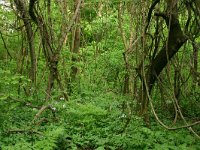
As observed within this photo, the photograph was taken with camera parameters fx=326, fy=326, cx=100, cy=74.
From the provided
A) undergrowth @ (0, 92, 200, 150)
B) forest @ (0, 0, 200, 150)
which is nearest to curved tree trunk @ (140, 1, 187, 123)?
forest @ (0, 0, 200, 150)

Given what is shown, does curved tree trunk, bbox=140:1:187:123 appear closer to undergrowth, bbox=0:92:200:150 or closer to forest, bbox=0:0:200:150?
forest, bbox=0:0:200:150

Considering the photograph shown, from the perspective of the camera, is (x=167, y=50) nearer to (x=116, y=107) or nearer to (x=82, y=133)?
(x=82, y=133)

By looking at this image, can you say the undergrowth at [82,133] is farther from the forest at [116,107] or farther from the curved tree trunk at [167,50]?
the curved tree trunk at [167,50]

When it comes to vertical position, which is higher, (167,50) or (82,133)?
(167,50)

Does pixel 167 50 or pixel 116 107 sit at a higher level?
pixel 167 50

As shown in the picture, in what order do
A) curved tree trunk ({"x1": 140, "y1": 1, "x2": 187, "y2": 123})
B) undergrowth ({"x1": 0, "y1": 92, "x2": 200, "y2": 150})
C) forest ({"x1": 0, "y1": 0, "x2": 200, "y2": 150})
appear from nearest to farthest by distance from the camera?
undergrowth ({"x1": 0, "y1": 92, "x2": 200, "y2": 150}) → forest ({"x1": 0, "y1": 0, "x2": 200, "y2": 150}) → curved tree trunk ({"x1": 140, "y1": 1, "x2": 187, "y2": 123})

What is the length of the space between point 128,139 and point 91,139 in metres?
A: 0.58

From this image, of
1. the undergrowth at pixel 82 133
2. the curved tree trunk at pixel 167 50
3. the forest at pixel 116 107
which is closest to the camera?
the undergrowth at pixel 82 133

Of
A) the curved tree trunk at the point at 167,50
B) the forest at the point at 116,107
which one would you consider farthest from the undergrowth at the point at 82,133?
the curved tree trunk at the point at 167,50

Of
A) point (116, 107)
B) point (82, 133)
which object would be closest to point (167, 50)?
point (82, 133)

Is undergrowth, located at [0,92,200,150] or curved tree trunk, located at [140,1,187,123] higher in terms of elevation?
curved tree trunk, located at [140,1,187,123]

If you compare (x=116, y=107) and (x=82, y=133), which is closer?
(x=82, y=133)

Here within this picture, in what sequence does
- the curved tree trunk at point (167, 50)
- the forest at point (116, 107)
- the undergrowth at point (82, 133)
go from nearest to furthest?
the undergrowth at point (82, 133) < the forest at point (116, 107) < the curved tree trunk at point (167, 50)

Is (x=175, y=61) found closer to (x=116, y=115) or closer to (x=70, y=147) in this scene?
(x=116, y=115)
